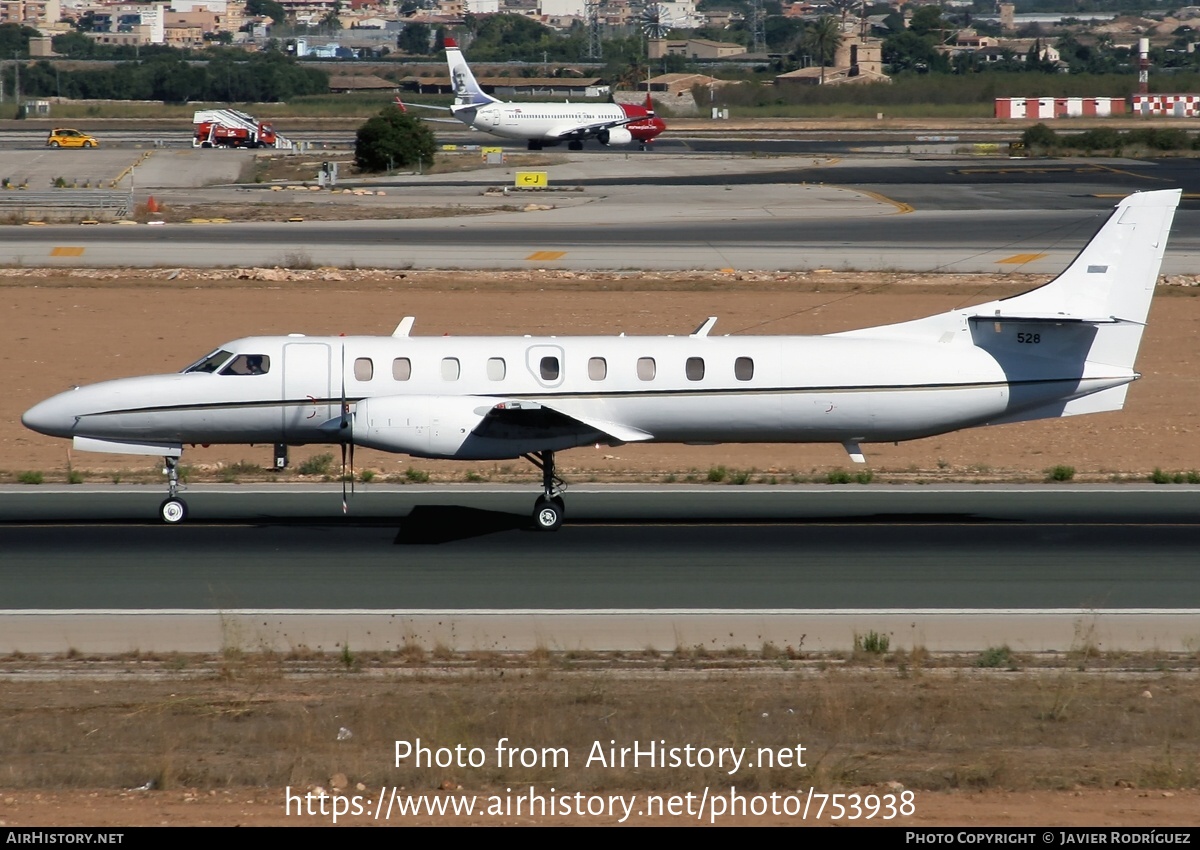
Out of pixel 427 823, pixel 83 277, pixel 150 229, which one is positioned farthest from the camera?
pixel 150 229

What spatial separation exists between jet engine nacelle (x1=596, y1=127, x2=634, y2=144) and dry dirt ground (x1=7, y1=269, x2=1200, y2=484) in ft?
196

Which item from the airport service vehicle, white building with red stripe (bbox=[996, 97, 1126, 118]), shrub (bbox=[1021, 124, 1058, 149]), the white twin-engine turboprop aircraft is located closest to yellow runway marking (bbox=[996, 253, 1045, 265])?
the white twin-engine turboprop aircraft

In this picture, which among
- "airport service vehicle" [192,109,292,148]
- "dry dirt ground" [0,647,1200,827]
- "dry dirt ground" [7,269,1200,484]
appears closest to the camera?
"dry dirt ground" [0,647,1200,827]

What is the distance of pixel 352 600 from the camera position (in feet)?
59.9

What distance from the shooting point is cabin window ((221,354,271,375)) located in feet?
70.6

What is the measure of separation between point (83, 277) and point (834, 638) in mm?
34026

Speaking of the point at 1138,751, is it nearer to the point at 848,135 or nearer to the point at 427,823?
the point at 427,823

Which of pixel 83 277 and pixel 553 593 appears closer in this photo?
pixel 553 593

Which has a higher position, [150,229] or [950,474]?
[150,229]

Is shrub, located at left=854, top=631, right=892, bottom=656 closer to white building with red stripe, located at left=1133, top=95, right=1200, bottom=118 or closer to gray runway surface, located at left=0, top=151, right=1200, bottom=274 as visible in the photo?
gray runway surface, located at left=0, top=151, right=1200, bottom=274

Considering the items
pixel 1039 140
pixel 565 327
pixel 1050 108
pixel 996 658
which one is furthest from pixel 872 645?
pixel 1050 108

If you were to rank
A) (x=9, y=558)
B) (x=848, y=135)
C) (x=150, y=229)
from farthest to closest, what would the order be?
(x=848, y=135)
(x=150, y=229)
(x=9, y=558)

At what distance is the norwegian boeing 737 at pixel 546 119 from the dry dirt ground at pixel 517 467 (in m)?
58.5

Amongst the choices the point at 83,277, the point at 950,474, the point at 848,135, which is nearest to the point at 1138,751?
the point at 950,474
